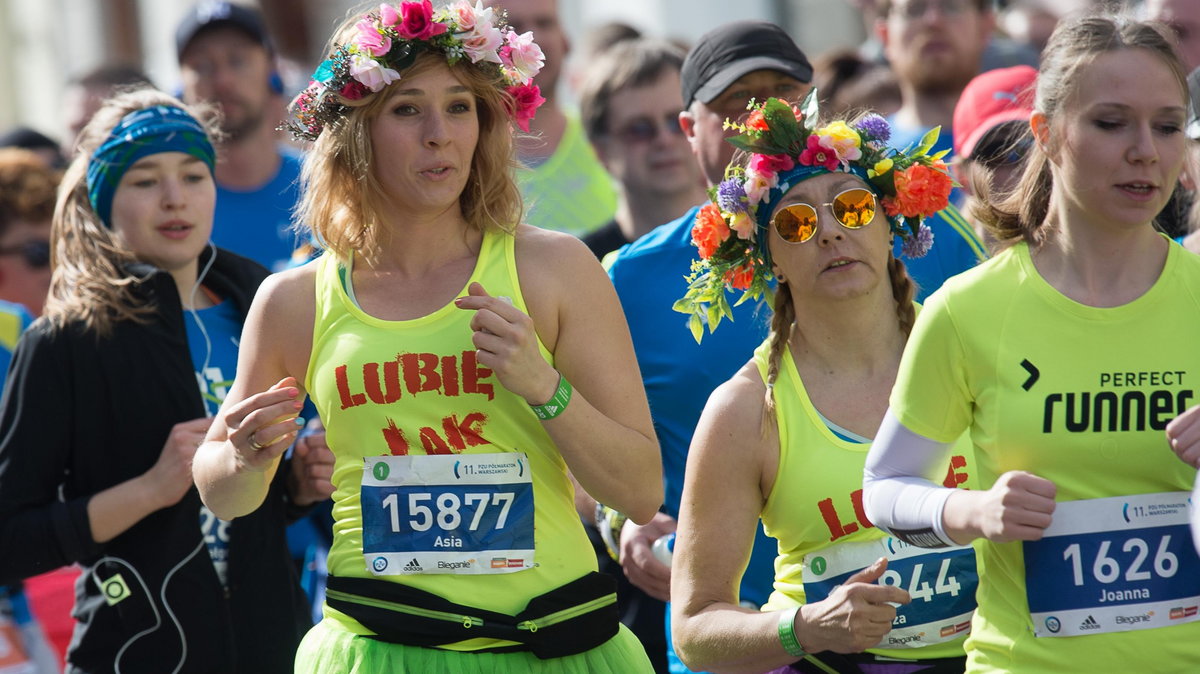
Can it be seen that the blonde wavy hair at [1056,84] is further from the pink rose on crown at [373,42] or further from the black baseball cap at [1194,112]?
the pink rose on crown at [373,42]

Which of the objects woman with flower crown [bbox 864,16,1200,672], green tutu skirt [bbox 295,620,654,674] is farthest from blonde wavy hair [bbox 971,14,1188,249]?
green tutu skirt [bbox 295,620,654,674]

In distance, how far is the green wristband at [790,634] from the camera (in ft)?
11.6

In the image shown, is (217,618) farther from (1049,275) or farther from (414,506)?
(1049,275)

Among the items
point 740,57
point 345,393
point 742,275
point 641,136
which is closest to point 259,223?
point 641,136

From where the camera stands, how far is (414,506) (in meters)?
3.68

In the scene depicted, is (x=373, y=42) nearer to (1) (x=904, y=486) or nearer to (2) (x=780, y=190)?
(2) (x=780, y=190)

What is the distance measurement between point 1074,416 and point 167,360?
8.61 ft

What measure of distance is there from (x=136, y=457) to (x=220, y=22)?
3328 mm

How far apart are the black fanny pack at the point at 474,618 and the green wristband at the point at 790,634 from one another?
1.44ft

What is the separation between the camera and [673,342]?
489cm

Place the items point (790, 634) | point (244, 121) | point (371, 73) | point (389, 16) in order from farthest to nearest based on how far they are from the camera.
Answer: point (244, 121) → point (389, 16) → point (371, 73) → point (790, 634)

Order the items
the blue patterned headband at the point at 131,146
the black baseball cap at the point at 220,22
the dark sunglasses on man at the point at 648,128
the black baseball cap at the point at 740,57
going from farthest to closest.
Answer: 1. the black baseball cap at the point at 220,22
2. the dark sunglasses on man at the point at 648,128
3. the black baseball cap at the point at 740,57
4. the blue patterned headband at the point at 131,146

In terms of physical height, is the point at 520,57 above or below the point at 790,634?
above

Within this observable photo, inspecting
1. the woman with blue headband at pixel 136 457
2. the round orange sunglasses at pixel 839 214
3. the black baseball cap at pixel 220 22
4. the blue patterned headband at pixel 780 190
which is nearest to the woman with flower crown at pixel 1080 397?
the round orange sunglasses at pixel 839 214
